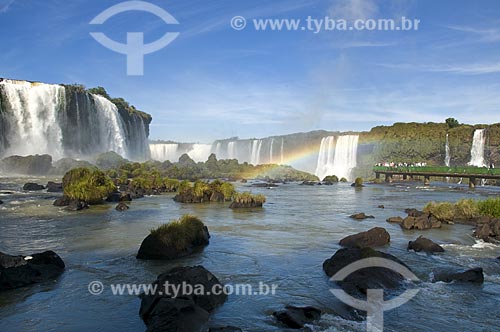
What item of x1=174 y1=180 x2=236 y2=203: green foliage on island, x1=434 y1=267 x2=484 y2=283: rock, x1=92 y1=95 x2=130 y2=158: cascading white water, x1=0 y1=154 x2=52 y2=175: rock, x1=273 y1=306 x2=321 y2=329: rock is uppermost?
x1=92 y1=95 x2=130 y2=158: cascading white water

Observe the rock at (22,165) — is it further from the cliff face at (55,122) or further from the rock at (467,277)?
the rock at (467,277)

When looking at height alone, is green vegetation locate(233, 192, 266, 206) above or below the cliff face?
below

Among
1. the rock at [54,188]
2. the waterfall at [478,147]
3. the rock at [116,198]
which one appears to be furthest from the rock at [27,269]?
the waterfall at [478,147]

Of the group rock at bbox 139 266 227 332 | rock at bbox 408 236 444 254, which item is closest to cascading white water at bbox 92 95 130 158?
rock at bbox 408 236 444 254

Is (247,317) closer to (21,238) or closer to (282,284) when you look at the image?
(282,284)

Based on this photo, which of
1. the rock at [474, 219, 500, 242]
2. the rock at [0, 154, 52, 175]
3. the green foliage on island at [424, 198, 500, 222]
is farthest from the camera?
the rock at [0, 154, 52, 175]

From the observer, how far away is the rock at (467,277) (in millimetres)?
11383

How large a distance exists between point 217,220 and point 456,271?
1387 cm

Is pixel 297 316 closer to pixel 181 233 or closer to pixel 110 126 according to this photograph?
pixel 181 233

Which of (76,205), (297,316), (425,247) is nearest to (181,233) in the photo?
(297,316)

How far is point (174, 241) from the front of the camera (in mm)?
14406

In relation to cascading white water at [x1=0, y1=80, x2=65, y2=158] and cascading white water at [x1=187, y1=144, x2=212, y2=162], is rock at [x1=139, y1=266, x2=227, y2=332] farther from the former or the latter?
cascading white water at [x1=187, y1=144, x2=212, y2=162]

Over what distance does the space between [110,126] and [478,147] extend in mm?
77044

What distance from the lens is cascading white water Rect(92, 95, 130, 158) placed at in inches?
3329
